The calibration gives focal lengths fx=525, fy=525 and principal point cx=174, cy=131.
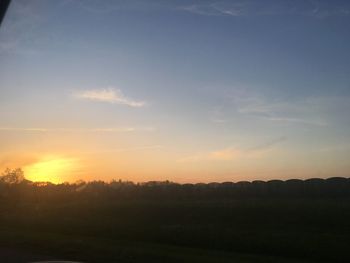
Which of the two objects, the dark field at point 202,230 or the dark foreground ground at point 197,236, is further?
the dark field at point 202,230

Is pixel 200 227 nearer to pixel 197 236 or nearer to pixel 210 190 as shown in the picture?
pixel 197 236

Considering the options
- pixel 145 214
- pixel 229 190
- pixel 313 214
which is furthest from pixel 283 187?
pixel 313 214

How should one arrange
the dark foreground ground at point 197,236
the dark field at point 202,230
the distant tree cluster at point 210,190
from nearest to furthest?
1. the dark foreground ground at point 197,236
2. the dark field at point 202,230
3. the distant tree cluster at point 210,190

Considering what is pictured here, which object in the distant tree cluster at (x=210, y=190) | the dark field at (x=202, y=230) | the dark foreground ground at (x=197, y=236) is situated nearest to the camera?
the dark foreground ground at (x=197, y=236)

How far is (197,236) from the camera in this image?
3841cm

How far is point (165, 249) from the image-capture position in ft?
99.8

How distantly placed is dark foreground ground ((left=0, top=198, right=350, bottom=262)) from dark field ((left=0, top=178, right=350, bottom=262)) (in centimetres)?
5

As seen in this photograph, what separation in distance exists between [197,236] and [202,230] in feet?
8.57

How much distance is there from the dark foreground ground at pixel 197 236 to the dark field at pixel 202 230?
0.05m

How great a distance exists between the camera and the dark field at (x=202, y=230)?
2888cm

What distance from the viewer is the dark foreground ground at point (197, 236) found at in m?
27.9

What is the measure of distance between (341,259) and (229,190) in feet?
211

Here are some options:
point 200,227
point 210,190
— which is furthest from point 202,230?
point 210,190

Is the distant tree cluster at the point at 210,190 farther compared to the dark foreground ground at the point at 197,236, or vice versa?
the distant tree cluster at the point at 210,190
